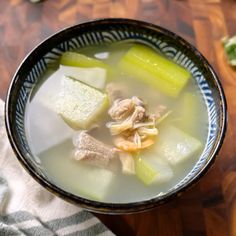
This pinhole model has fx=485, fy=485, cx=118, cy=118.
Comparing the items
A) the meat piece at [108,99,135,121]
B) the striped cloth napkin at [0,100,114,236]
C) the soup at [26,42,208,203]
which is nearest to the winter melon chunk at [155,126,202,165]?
the soup at [26,42,208,203]

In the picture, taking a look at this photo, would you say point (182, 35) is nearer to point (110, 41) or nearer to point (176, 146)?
point (110, 41)

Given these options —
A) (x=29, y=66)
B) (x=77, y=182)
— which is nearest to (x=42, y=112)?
(x=29, y=66)

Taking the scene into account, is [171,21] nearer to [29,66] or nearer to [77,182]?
[29,66]

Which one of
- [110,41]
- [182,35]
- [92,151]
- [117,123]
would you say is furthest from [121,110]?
[182,35]

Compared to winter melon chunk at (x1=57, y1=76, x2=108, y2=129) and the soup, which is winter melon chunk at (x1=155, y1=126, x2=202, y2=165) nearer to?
the soup

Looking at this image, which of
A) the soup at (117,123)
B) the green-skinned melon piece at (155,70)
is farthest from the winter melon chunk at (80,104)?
the green-skinned melon piece at (155,70)

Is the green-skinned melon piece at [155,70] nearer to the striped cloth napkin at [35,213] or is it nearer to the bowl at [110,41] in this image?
the bowl at [110,41]

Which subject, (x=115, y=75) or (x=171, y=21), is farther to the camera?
(x=171, y=21)
